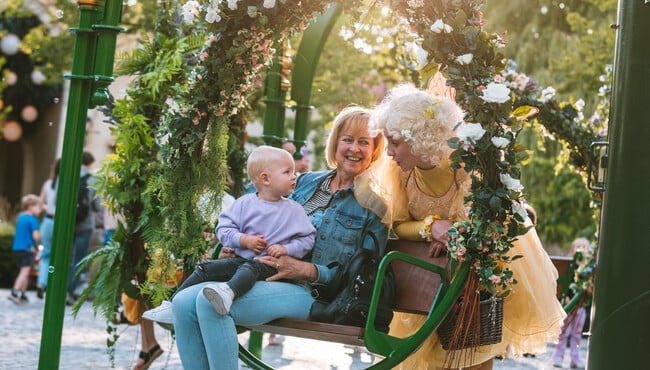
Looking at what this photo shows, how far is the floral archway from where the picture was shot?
4.61 meters

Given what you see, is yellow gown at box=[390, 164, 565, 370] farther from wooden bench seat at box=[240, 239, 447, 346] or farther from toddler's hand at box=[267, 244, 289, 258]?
toddler's hand at box=[267, 244, 289, 258]

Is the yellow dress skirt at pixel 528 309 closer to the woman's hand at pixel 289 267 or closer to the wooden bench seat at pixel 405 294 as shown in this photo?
the wooden bench seat at pixel 405 294

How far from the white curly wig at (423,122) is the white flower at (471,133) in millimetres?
213

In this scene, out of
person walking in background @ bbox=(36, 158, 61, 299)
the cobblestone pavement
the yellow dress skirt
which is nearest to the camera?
the yellow dress skirt

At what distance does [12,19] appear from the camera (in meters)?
25.7

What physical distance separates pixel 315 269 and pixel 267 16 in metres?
1.46

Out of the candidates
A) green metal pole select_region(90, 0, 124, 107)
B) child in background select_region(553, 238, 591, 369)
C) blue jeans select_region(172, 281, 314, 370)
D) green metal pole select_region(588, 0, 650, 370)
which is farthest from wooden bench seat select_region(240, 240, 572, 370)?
child in background select_region(553, 238, 591, 369)

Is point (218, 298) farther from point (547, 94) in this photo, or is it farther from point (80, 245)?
point (80, 245)

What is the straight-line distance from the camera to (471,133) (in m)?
4.56

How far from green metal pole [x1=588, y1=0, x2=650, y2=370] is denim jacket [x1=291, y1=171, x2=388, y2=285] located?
42.9 inches

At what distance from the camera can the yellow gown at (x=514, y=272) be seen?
5.05 m

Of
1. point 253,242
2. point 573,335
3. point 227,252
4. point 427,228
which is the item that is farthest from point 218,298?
point 573,335

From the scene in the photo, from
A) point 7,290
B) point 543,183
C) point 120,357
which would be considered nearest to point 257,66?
point 120,357

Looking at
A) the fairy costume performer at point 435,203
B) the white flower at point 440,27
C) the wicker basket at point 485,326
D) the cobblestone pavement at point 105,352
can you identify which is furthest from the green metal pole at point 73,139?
the wicker basket at point 485,326
